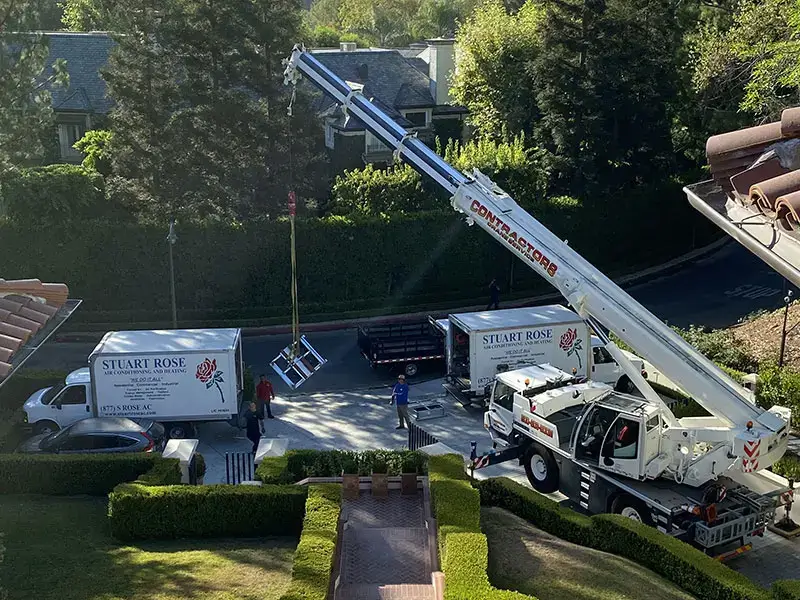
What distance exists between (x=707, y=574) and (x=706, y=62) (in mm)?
26310

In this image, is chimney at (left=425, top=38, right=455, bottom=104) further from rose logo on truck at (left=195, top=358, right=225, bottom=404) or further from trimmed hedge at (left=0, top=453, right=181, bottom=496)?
trimmed hedge at (left=0, top=453, right=181, bottom=496)

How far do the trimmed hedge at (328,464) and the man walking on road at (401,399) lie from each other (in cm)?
578

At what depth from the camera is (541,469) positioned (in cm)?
2019

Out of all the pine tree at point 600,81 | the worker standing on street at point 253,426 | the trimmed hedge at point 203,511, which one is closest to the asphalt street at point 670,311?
the worker standing on street at point 253,426

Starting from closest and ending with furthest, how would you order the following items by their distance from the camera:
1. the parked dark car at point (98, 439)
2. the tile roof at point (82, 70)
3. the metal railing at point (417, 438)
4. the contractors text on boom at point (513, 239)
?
the contractors text on boom at point (513, 239) < the parked dark car at point (98, 439) < the metal railing at point (417, 438) < the tile roof at point (82, 70)

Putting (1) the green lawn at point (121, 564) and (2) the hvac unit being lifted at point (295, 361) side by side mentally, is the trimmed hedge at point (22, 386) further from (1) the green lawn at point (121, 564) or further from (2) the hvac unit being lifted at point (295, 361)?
(1) the green lawn at point (121, 564)

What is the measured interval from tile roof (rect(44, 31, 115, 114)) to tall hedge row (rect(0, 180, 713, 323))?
65.3 ft

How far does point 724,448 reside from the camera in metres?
16.7

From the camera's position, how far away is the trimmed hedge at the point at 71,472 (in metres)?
19.1

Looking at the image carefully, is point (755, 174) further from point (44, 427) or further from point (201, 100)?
point (201, 100)

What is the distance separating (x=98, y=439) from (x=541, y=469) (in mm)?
10260

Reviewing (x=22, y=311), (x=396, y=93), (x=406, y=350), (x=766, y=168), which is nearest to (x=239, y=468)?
(x=22, y=311)

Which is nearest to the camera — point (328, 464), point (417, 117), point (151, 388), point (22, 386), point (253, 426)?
point (328, 464)

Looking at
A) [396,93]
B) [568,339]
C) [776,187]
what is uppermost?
[396,93]
